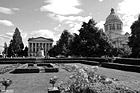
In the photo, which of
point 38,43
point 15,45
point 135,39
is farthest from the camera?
point 38,43

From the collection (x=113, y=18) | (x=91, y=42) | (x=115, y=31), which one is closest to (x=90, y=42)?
(x=91, y=42)

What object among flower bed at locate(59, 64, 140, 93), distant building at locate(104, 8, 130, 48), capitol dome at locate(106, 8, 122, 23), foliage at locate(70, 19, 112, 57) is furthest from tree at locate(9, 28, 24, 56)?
flower bed at locate(59, 64, 140, 93)

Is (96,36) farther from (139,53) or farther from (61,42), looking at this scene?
(61,42)

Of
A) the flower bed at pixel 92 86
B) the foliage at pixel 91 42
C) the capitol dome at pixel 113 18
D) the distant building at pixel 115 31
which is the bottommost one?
the flower bed at pixel 92 86

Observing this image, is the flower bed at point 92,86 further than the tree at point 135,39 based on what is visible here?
No

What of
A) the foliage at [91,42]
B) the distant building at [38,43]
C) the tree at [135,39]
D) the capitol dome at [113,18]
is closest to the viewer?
the tree at [135,39]

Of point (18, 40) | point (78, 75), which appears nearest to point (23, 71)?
point (78, 75)

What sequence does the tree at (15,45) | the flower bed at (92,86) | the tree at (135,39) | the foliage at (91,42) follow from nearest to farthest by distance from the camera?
the flower bed at (92,86)
the tree at (135,39)
the foliage at (91,42)
the tree at (15,45)

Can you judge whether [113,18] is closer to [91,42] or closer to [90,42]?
[90,42]

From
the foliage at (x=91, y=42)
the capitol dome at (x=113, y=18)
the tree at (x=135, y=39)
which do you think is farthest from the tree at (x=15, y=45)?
the tree at (x=135, y=39)

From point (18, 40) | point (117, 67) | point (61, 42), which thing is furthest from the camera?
point (18, 40)

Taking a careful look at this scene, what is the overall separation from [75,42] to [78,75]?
136ft

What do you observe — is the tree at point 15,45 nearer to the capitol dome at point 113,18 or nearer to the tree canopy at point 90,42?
the tree canopy at point 90,42

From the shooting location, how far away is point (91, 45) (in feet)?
145
